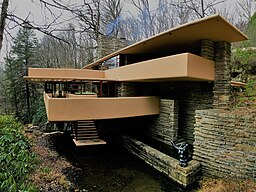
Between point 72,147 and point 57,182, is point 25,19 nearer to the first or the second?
point 57,182

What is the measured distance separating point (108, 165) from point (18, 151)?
3342mm

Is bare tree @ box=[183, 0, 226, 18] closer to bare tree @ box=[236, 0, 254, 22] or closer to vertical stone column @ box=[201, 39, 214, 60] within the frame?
bare tree @ box=[236, 0, 254, 22]

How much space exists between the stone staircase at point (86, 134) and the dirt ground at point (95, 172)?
32 cm

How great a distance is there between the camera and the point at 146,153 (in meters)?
8.28

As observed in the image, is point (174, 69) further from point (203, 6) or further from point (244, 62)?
point (203, 6)

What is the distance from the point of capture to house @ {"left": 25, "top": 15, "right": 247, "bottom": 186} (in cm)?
716

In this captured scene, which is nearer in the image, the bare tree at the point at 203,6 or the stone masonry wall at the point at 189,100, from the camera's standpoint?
the stone masonry wall at the point at 189,100

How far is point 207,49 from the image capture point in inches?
324

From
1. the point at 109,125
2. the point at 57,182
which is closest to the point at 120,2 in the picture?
the point at 109,125

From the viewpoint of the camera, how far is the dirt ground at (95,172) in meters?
6.09

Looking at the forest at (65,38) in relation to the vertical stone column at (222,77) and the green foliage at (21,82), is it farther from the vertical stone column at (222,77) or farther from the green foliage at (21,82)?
the vertical stone column at (222,77)

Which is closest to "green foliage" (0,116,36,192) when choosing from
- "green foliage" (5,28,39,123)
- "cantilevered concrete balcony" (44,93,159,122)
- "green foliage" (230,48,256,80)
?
"cantilevered concrete balcony" (44,93,159,122)

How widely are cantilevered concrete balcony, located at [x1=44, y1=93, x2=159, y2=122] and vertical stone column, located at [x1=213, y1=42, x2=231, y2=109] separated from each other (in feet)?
10.1

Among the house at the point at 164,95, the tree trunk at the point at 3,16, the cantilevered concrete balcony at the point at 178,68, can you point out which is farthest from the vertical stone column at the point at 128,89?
the tree trunk at the point at 3,16
